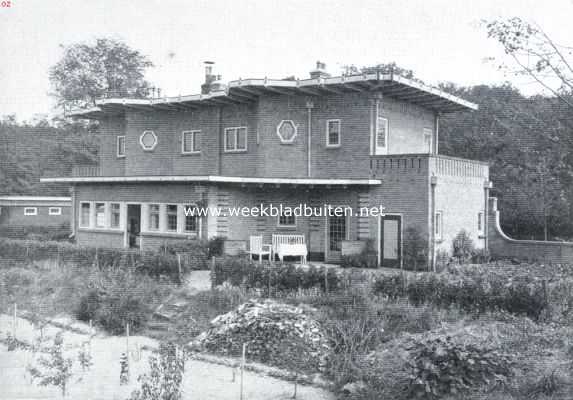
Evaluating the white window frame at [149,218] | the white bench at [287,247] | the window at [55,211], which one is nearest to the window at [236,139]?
the white window frame at [149,218]

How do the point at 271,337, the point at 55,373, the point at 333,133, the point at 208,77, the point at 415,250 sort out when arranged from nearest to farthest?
the point at 55,373 → the point at 271,337 → the point at 415,250 → the point at 333,133 → the point at 208,77

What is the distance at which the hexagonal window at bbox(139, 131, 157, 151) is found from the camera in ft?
92.0

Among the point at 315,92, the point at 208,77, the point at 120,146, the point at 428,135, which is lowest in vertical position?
the point at 120,146

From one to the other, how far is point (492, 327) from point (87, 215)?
20396 mm

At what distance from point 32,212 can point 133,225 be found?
18535 millimetres

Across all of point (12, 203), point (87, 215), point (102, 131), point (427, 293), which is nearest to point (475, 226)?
point (427, 293)

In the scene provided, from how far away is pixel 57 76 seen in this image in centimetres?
4256

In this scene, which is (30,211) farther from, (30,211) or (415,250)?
(415,250)

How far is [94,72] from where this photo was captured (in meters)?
42.3

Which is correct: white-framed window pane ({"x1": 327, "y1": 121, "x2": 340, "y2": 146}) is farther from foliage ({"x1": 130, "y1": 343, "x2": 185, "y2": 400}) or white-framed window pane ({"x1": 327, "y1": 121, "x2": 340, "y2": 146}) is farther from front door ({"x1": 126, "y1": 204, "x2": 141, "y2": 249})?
foliage ({"x1": 130, "y1": 343, "x2": 185, "y2": 400})

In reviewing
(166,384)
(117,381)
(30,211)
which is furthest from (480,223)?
(30,211)

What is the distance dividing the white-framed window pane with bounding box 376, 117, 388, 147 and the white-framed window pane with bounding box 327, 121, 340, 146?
4.87 ft

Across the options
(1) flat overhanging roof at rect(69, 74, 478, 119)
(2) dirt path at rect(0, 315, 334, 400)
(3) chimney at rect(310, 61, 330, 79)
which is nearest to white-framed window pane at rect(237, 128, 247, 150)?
(1) flat overhanging roof at rect(69, 74, 478, 119)

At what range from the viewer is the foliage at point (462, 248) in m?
22.6
